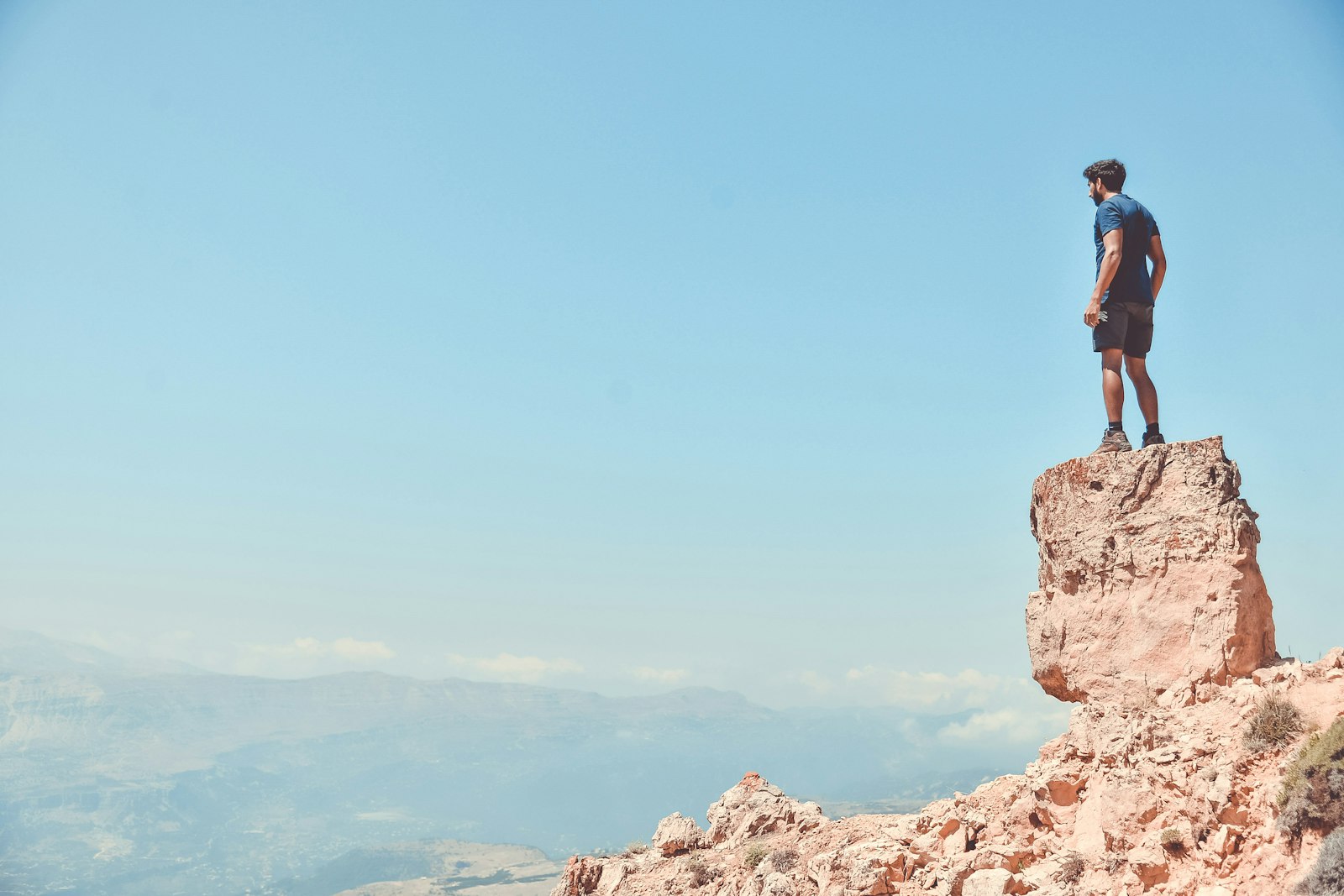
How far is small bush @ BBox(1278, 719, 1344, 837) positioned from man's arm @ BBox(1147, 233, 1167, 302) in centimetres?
490

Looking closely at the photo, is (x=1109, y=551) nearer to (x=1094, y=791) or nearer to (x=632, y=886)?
(x=1094, y=791)

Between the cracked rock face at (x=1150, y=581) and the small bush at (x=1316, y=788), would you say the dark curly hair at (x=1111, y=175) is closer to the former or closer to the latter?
the cracked rock face at (x=1150, y=581)

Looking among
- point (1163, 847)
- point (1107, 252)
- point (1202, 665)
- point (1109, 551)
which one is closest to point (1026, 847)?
point (1163, 847)

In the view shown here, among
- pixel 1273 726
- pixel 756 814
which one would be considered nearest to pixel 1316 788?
pixel 1273 726

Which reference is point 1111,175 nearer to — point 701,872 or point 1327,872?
point 1327,872

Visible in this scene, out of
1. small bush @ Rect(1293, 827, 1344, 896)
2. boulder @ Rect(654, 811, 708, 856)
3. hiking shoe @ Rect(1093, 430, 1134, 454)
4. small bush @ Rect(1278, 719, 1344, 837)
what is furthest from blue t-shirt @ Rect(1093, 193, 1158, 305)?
boulder @ Rect(654, 811, 708, 856)

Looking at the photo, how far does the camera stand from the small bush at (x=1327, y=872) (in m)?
7.24

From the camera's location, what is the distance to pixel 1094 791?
9.52m

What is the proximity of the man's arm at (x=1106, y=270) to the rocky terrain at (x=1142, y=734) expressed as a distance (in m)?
1.52

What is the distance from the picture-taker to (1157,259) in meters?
11.1

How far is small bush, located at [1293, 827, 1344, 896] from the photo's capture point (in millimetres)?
7242

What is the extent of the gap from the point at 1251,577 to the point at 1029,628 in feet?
7.83

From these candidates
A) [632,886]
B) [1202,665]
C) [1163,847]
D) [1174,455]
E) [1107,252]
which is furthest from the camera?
[632,886]

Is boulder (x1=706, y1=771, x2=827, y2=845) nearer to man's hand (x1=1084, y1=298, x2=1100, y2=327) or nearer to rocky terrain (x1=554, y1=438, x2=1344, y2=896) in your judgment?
rocky terrain (x1=554, y1=438, x2=1344, y2=896)
